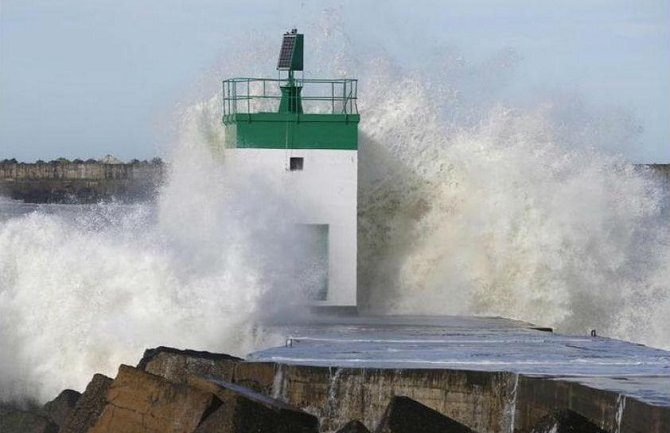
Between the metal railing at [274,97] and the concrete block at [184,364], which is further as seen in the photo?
the metal railing at [274,97]

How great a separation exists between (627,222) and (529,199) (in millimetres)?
1479

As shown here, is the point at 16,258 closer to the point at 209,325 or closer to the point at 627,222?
the point at 209,325

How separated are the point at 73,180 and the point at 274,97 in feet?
341

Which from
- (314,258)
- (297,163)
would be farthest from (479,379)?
(297,163)

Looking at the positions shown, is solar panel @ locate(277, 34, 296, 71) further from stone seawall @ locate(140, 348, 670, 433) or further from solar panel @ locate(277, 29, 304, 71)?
stone seawall @ locate(140, 348, 670, 433)

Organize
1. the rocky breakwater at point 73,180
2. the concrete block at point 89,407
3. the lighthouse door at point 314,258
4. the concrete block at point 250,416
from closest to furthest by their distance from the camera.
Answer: the concrete block at point 250,416 → the concrete block at point 89,407 → the lighthouse door at point 314,258 → the rocky breakwater at point 73,180

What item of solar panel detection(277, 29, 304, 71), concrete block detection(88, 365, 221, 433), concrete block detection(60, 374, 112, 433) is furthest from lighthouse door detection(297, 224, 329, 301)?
concrete block detection(88, 365, 221, 433)

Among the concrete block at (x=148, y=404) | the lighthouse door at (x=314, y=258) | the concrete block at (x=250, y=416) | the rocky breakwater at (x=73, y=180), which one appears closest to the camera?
the concrete block at (x=250, y=416)

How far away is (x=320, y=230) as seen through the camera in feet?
56.3

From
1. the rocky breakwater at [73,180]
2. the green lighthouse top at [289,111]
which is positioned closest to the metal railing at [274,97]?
the green lighthouse top at [289,111]

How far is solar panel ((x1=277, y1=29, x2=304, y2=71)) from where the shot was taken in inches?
712

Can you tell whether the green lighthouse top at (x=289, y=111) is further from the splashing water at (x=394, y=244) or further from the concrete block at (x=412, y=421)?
the concrete block at (x=412, y=421)

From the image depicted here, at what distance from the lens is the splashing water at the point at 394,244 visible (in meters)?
15.4

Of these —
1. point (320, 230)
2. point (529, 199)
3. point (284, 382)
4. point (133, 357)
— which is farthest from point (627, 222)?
point (284, 382)
